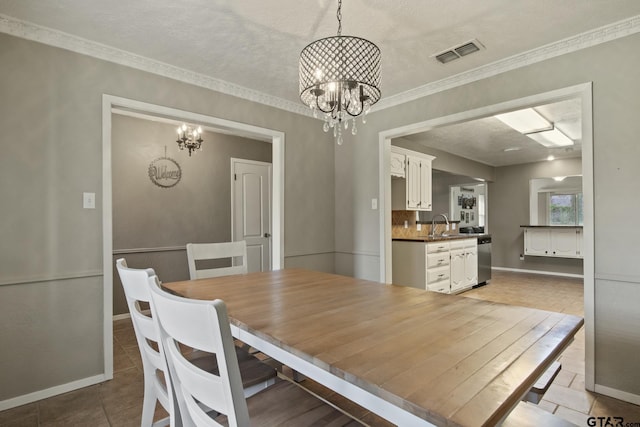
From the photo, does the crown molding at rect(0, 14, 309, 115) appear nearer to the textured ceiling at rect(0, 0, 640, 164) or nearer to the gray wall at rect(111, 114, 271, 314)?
the textured ceiling at rect(0, 0, 640, 164)

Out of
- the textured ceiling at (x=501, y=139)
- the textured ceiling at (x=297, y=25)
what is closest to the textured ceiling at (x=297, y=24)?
the textured ceiling at (x=297, y=25)

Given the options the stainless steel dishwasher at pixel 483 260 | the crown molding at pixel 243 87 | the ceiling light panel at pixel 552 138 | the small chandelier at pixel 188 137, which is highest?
the crown molding at pixel 243 87

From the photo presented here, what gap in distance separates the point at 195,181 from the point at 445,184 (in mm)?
6879

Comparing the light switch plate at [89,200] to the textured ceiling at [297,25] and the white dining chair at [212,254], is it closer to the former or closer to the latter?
the white dining chair at [212,254]

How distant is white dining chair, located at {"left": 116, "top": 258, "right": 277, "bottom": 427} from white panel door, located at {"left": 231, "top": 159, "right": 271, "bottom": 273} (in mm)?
3091

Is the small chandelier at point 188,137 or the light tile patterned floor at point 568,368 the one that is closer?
the light tile patterned floor at point 568,368

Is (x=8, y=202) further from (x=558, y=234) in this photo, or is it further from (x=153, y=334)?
(x=558, y=234)

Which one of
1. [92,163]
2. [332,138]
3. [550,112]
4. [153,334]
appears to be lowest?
[153,334]

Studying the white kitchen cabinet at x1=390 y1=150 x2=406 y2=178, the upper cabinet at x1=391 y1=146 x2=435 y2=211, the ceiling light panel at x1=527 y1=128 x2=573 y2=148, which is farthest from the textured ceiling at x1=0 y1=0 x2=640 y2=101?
the ceiling light panel at x1=527 y1=128 x2=573 y2=148

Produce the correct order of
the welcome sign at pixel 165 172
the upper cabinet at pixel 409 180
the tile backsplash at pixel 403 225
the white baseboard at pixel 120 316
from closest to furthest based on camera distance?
the white baseboard at pixel 120 316
the welcome sign at pixel 165 172
the upper cabinet at pixel 409 180
the tile backsplash at pixel 403 225

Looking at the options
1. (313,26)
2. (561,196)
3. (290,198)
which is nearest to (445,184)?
(561,196)

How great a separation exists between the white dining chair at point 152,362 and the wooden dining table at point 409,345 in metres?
0.27

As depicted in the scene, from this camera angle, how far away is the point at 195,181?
4.36 m

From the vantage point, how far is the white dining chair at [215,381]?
28.4 inches
